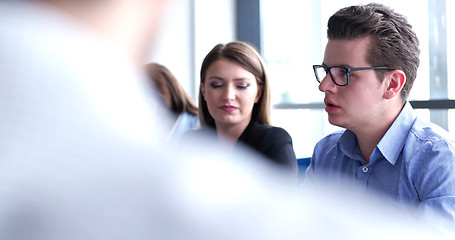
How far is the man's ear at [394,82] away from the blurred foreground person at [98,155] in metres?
0.90

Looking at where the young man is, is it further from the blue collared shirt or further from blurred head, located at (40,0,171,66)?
blurred head, located at (40,0,171,66)

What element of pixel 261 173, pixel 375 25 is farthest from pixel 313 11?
pixel 261 173

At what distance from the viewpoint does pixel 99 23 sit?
0.27 m

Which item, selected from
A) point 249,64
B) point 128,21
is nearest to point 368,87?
point 249,64

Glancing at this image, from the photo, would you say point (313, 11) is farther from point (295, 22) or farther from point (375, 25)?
point (375, 25)

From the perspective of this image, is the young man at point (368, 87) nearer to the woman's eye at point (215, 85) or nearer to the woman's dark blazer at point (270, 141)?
the woman's dark blazer at point (270, 141)

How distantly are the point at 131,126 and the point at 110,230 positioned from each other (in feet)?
0.22

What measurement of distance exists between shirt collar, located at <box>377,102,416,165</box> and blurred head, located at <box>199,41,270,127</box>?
75cm

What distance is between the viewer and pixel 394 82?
3.80ft

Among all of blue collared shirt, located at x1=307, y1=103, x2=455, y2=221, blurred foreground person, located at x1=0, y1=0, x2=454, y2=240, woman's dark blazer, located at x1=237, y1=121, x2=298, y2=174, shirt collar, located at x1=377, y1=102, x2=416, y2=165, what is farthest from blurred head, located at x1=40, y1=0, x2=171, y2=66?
woman's dark blazer, located at x1=237, y1=121, x2=298, y2=174

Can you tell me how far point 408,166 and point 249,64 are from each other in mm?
893

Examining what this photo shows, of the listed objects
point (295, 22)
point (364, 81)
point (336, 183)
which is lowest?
point (336, 183)

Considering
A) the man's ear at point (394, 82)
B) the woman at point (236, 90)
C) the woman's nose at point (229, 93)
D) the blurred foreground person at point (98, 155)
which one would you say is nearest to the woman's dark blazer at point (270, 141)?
the woman at point (236, 90)

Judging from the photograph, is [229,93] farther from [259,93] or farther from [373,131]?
[373,131]
